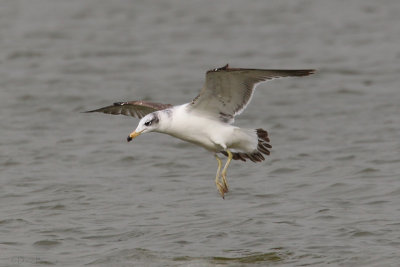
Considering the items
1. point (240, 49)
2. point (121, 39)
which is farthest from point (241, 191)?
point (121, 39)

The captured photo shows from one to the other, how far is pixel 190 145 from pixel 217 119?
3.84 metres

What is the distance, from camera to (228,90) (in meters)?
8.36

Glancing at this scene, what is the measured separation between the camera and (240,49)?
673 inches

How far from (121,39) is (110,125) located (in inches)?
194

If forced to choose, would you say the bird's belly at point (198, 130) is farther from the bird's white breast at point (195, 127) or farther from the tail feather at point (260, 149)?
the tail feather at point (260, 149)

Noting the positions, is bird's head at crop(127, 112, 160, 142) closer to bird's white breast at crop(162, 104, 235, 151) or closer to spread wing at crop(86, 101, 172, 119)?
bird's white breast at crop(162, 104, 235, 151)

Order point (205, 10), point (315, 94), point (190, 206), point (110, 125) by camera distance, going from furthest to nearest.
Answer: point (205, 10) < point (315, 94) < point (110, 125) < point (190, 206)

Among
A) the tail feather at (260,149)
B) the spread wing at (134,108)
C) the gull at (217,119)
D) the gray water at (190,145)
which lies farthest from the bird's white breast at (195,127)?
the gray water at (190,145)

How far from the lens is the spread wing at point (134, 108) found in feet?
29.9

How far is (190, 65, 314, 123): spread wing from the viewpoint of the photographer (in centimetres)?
792

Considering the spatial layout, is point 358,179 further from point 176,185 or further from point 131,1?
point 131,1

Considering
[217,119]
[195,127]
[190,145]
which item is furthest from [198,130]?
[190,145]

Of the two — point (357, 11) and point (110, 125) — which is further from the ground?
point (357, 11)

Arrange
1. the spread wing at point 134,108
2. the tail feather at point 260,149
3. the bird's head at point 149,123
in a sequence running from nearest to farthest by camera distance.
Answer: the bird's head at point 149,123 → the tail feather at point 260,149 → the spread wing at point 134,108
